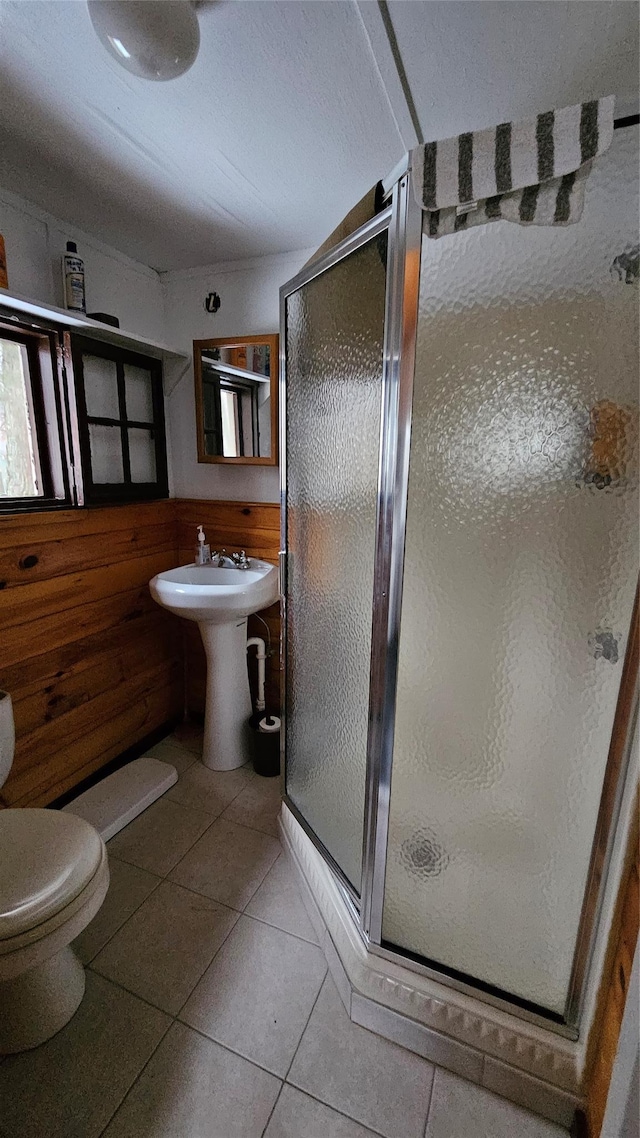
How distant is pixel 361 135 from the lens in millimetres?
1112

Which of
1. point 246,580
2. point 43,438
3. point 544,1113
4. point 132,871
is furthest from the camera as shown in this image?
point 246,580

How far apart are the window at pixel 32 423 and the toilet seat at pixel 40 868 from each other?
983mm

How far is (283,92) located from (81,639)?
1739mm

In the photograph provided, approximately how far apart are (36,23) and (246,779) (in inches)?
89.0

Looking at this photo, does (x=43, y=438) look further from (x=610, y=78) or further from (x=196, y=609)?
(x=610, y=78)

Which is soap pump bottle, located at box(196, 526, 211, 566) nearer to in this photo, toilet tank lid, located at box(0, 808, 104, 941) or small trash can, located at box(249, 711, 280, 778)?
small trash can, located at box(249, 711, 280, 778)

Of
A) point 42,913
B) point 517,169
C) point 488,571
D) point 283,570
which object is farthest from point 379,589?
point 42,913

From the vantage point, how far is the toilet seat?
2.94ft

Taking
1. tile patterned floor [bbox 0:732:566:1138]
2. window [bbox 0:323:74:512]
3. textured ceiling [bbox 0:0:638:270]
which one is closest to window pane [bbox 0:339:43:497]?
window [bbox 0:323:74:512]

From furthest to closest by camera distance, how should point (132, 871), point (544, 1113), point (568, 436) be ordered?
point (132, 871), point (544, 1113), point (568, 436)

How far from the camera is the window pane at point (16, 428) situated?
1.53 meters


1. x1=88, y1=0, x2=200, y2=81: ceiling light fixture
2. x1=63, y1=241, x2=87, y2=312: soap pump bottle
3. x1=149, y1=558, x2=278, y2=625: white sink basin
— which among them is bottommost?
x1=149, y1=558, x2=278, y2=625: white sink basin

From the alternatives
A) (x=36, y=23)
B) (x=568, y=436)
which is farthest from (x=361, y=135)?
(x=568, y=436)

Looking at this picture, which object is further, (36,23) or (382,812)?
(382,812)
